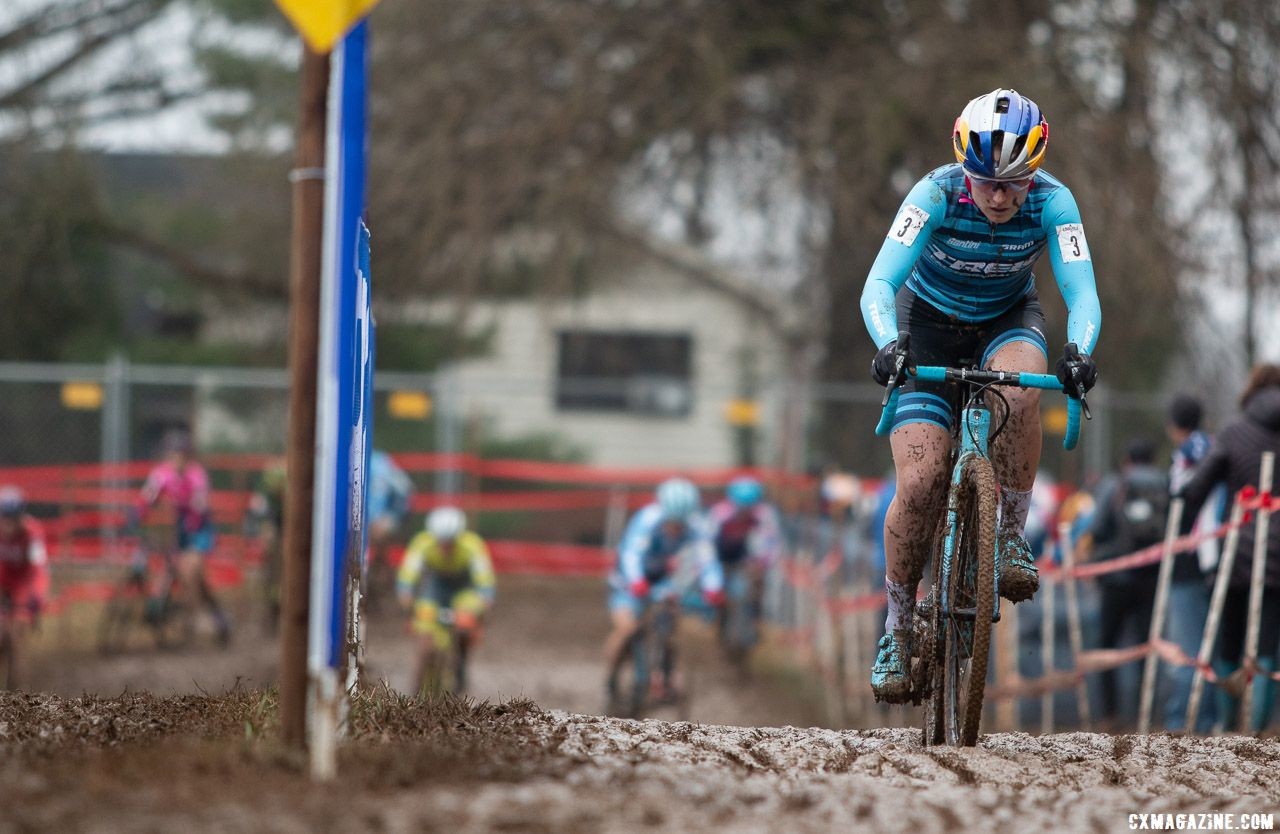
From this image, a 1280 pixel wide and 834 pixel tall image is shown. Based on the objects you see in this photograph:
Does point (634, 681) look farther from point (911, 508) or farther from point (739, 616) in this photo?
point (911, 508)

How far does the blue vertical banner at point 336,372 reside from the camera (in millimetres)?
4270

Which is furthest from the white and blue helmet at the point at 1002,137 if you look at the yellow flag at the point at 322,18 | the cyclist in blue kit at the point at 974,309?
the yellow flag at the point at 322,18

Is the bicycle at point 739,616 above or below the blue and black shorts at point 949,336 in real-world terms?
below

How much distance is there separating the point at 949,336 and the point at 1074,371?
850 millimetres

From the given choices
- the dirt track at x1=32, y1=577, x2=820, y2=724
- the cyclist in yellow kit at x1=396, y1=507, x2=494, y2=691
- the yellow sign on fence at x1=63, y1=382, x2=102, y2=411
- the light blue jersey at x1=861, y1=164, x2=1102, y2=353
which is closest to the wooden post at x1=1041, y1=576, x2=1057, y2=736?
the dirt track at x1=32, y1=577, x2=820, y2=724

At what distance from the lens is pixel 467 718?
5.37 metres

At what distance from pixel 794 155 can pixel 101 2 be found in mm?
9451

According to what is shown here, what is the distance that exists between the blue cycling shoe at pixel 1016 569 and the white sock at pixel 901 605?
470 mm

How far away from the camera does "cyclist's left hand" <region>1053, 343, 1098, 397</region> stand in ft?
17.7

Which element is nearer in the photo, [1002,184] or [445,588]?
[1002,184]

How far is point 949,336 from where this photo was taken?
618cm

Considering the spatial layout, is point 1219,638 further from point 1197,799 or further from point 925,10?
point 925,10

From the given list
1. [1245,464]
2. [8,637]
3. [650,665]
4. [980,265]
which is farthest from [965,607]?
[8,637]

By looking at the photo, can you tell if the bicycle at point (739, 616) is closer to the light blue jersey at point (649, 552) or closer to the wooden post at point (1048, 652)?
the light blue jersey at point (649, 552)
